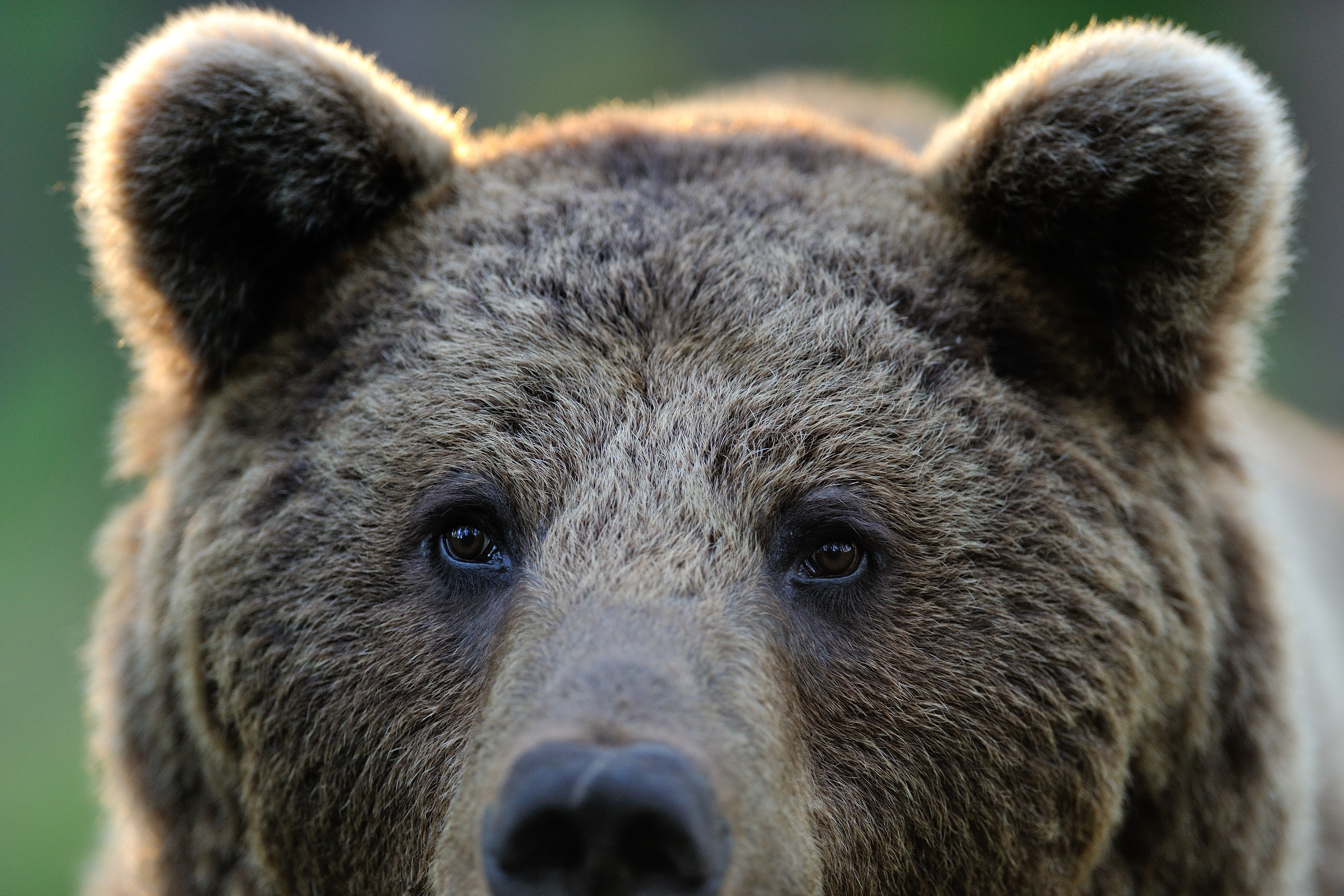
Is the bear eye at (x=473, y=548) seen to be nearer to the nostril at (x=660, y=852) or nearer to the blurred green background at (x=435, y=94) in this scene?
the nostril at (x=660, y=852)

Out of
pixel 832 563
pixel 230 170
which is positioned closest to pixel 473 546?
pixel 832 563

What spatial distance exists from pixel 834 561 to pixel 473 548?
2.62 ft

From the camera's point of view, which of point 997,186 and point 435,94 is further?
point 435,94

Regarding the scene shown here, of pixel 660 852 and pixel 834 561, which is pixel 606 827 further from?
pixel 834 561

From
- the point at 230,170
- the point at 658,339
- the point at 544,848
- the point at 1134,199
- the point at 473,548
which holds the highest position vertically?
the point at 1134,199

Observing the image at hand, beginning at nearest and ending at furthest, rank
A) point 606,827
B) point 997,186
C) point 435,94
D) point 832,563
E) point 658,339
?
point 606,827
point 832,563
point 658,339
point 997,186
point 435,94

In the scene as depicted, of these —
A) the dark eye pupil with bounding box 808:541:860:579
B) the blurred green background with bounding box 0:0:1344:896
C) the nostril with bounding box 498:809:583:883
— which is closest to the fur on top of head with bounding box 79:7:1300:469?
the dark eye pupil with bounding box 808:541:860:579

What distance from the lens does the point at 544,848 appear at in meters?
2.20

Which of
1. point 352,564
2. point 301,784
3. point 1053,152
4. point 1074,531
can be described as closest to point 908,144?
point 1053,152

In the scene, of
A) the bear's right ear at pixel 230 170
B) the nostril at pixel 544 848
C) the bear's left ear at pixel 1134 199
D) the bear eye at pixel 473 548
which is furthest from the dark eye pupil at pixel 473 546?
the bear's left ear at pixel 1134 199

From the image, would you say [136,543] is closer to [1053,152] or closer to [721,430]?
[721,430]

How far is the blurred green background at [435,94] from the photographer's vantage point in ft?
33.7

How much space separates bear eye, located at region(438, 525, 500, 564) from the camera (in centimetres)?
288

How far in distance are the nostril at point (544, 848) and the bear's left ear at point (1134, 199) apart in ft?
5.25
